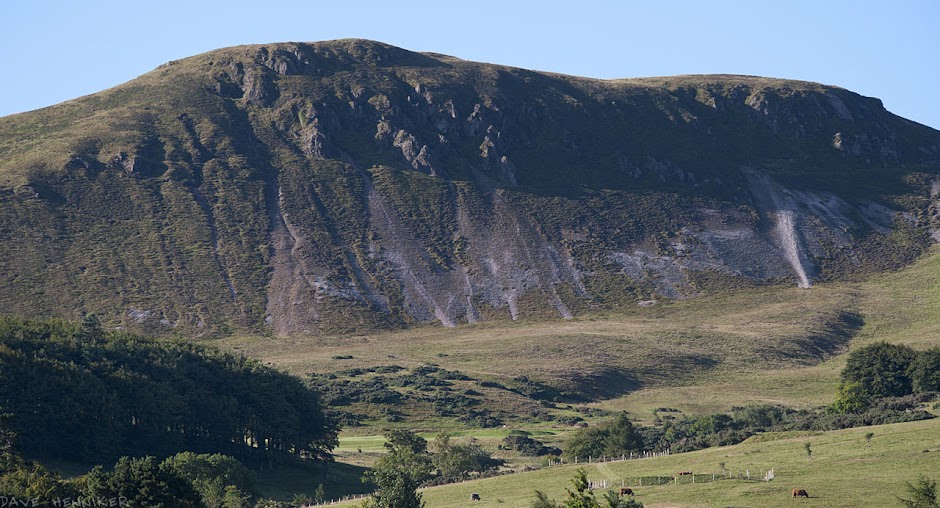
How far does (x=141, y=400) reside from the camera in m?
97.1

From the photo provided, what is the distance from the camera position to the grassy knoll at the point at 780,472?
64812 mm

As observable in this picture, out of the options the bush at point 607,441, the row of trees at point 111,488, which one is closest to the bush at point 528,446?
the bush at point 607,441

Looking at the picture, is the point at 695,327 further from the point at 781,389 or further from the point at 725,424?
the point at 725,424

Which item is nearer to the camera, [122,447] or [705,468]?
[705,468]

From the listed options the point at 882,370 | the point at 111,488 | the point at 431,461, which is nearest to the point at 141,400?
the point at 431,461

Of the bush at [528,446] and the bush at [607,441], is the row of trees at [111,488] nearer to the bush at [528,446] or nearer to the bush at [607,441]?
the bush at [607,441]

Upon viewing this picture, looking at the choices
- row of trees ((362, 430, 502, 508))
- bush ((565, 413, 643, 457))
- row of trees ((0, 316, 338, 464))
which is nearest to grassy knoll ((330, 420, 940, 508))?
row of trees ((362, 430, 502, 508))

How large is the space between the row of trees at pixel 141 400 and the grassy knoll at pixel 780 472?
26.5m

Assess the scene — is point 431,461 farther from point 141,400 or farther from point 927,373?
point 927,373

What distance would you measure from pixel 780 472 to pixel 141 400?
5200cm

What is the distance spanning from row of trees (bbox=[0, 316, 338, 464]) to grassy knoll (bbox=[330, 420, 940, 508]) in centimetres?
2649

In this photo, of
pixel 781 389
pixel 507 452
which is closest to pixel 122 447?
pixel 507 452

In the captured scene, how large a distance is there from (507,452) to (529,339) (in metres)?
74.7

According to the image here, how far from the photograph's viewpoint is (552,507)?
190 ft
